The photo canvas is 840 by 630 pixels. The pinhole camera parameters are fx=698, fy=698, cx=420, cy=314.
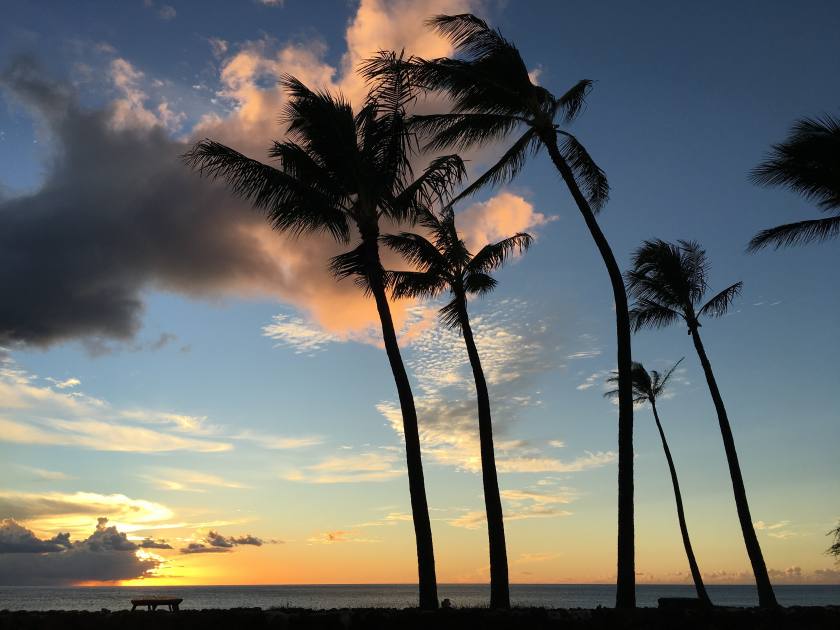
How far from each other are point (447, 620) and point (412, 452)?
15.4 feet

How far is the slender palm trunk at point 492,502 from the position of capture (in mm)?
18250

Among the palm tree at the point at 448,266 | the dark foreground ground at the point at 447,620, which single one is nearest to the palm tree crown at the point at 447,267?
the palm tree at the point at 448,266

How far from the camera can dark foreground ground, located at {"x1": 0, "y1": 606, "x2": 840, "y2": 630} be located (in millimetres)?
10977

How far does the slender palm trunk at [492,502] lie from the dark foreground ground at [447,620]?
658cm

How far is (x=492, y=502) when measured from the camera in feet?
63.2

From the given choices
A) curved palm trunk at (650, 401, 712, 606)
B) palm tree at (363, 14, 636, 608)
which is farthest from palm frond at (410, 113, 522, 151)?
curved palm trunk at (650, 401, 712, 606)

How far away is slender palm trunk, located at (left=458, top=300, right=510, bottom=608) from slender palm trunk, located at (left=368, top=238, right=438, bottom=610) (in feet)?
12.2

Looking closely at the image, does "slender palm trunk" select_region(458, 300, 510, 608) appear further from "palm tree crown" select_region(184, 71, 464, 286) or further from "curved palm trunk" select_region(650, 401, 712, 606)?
"curved palm trunk" select_region(650, 401, 712, 606)

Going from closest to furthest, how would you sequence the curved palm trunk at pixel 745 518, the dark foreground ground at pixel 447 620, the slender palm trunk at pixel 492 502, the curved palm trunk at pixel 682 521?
1. the dark foreground ground at pixel 447 620
2. the slender palm trunk at pixel 492 502
3. the curved palm trunk at pixel 745 518
4. the curved palm trunk at pixel 682 521

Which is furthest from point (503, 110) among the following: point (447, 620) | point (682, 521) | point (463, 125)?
point (682, 521)

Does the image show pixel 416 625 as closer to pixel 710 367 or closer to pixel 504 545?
pixel 504 545

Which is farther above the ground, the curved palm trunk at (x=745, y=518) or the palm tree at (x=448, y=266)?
the palm tree at (x=448, y=266)

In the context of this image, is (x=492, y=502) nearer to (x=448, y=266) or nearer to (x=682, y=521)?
(x=448, y=266)

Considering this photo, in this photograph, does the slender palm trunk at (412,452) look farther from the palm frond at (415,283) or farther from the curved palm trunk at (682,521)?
the curved palm trunk at (682,521)
